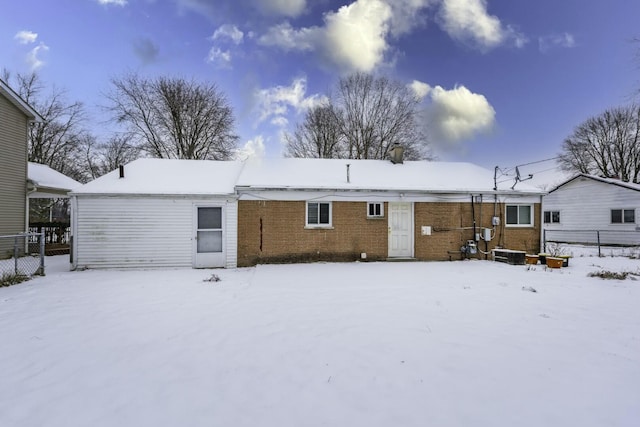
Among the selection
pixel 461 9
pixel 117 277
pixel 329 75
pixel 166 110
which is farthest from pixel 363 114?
pixel 117 277

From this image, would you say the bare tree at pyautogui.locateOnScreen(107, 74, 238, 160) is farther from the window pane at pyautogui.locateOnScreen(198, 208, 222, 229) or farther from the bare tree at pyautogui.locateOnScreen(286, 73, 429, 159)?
the window pane at pyautogui.locateOnScreen(198, 208, 222, 229)

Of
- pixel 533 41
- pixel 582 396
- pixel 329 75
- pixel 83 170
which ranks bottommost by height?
pixel 582 396

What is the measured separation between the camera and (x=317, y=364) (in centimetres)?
357

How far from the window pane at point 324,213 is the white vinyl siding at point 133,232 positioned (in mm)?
4822

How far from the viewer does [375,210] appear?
11711mm

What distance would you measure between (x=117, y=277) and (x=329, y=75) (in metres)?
21.8

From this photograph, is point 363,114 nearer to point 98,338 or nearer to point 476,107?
point 476,107

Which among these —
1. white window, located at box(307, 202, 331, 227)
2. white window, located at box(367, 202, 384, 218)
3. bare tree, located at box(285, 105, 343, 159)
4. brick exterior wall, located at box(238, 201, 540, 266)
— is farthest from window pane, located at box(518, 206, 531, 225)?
bare tree, located at box(285, 105, 343, 159)

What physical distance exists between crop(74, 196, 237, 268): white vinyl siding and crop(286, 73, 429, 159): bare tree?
19.2 meters

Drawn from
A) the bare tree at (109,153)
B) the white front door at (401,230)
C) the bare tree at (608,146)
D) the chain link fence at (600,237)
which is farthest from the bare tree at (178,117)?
the bare tree at (608,146)

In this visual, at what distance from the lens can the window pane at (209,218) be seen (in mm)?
10539

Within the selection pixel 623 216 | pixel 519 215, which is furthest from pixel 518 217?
pixel 623 216

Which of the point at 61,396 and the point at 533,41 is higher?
the point at 533,41

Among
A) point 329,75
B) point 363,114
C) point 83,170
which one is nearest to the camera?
point 329,75
